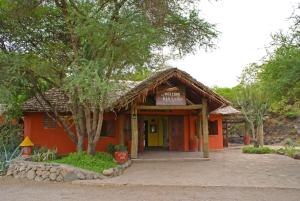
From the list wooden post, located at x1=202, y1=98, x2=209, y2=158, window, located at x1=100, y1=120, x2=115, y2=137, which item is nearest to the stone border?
wooden post, located at x1=202, y1=98, x2=209, y2=158

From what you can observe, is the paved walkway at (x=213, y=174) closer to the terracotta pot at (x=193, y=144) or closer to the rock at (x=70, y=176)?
the rock at (x=70, y=176)

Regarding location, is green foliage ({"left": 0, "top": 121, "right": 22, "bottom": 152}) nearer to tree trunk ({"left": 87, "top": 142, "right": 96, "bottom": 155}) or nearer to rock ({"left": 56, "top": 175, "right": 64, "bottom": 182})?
tree trunk ({"left": 87, "top": 142, "right": 96, "bottom": 155})

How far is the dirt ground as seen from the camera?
962 cm

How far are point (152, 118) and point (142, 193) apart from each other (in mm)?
12372

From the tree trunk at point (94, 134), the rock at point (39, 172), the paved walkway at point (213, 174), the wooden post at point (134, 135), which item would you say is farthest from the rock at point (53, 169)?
the wooden post at point (134, 135)

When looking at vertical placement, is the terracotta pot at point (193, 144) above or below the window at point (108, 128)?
below

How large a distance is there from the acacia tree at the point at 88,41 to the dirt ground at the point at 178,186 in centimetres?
286

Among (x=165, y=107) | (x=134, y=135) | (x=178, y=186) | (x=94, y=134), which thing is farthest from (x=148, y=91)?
(x=178, y=186)

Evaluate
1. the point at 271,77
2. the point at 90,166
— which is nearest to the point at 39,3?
the point at 90,166

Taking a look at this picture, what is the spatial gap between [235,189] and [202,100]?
729 centimetres

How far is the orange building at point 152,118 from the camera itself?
16.2 meters

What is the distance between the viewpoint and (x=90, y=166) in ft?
43.0

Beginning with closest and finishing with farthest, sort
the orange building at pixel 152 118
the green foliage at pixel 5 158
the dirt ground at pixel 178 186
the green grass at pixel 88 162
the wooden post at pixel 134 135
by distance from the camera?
the dirt ground at pixel 178 186, the green grass at pixel 88 162, the green foliage at pixel 5 158, the wooden post at pixel 134 135, the orange building at pixel 152 118

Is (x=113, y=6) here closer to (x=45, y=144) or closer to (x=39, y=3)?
(x=39, y=3)
